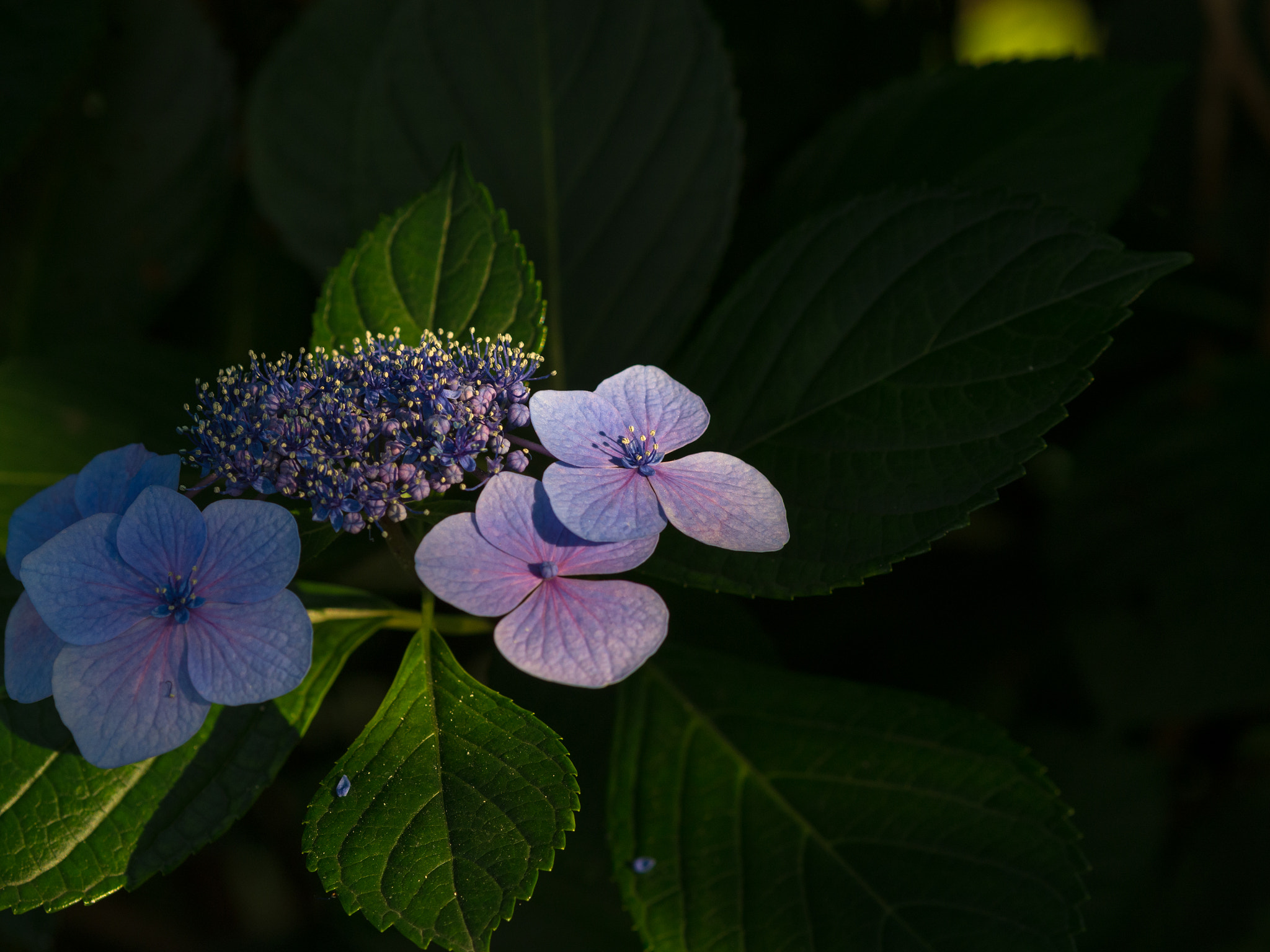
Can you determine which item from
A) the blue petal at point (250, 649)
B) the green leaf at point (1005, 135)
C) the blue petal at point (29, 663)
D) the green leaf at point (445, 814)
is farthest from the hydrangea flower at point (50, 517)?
the green leaf at point (1005, 135)

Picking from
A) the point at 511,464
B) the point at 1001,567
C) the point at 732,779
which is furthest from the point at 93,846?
the point at 1001,567

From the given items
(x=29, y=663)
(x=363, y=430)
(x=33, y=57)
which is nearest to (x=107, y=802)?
(x=29, y=663)

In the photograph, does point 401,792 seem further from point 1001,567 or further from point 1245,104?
point 1245,104

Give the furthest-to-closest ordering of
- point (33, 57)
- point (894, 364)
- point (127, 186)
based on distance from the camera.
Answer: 1. point (127, 186)
2. point (33, 57)
3. point (894, 364)

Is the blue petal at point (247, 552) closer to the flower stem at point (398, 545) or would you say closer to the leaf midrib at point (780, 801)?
the flower stem at point (398, 545)

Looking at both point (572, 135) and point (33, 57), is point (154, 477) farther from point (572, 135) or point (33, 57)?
point (33, 57)

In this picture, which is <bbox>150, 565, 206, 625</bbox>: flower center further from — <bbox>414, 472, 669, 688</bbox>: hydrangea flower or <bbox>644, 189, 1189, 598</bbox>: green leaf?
<bbox>644, 189, 1189, 598</bbox>: green leaf
